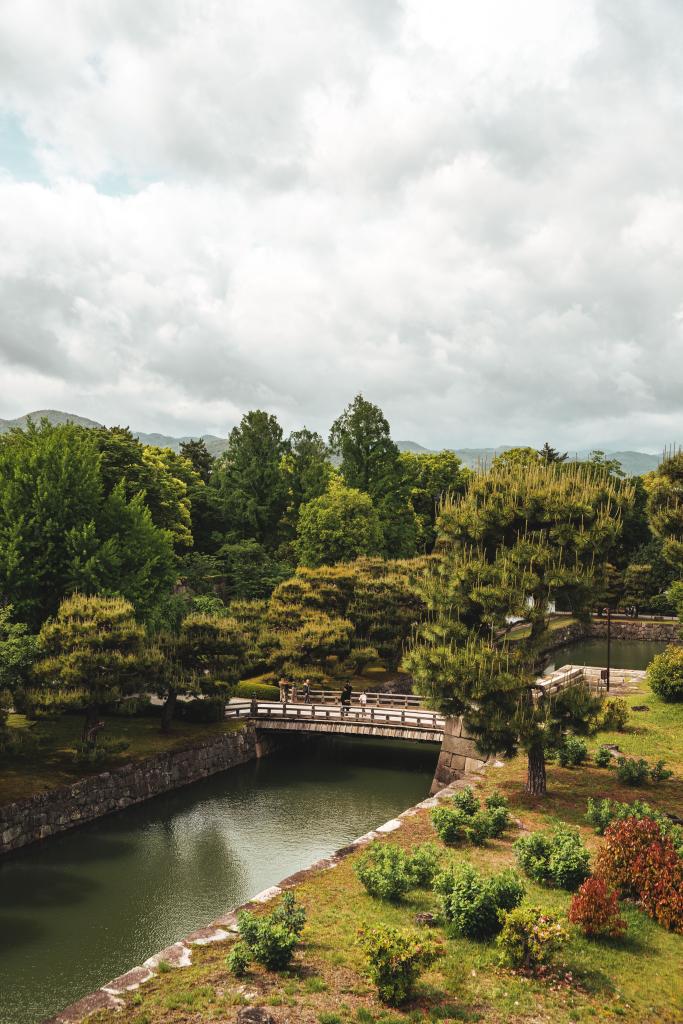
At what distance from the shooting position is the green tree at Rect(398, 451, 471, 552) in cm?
8956

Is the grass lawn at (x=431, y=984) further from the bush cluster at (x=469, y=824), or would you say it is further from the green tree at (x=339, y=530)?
the green tree at (x=339, y=530)

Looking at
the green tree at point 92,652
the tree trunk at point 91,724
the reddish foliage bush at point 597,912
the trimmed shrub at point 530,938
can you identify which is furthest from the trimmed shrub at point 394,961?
the tree trunk at point 91,724

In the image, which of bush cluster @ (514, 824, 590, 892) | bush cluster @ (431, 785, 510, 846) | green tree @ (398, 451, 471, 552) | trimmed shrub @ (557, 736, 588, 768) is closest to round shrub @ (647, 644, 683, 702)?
trimmed shrub @ (557, 736, 588, 768)

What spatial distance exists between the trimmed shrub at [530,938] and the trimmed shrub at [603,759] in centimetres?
1713

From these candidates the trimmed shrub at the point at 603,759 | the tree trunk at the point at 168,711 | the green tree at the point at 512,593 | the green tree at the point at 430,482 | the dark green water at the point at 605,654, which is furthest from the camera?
the green tree at the point at 430,482

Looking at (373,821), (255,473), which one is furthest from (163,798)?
(255,473)

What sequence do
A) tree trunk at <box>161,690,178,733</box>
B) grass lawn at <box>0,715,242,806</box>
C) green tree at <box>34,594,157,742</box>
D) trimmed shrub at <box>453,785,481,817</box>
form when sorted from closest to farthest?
trimmed shrub at <box>453,785,481,817</box> < grass lawn at <box>0,715,242,806</box> < green tree at <box>34,594,157,742</box> < tree trunk at <box>161,690,178,733</box>

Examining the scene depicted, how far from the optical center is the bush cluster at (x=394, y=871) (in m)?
19.3

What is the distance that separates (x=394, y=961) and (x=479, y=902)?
10.9ft

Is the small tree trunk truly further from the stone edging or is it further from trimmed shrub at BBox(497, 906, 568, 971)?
trimmed shrub at BBox(497, 906, 568, 971)

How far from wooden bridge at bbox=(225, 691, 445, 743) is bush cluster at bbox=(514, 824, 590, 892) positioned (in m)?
18.2

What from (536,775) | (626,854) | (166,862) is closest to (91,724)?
(166,862)

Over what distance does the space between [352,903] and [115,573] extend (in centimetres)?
2398

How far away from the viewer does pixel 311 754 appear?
43.5 metres
